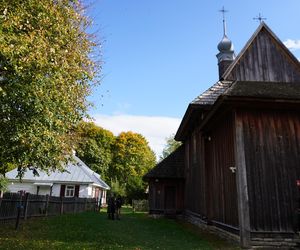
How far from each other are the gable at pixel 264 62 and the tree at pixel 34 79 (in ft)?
24.1

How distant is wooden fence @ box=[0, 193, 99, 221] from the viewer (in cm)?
1371

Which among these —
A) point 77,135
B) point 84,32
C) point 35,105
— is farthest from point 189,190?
point 35,105

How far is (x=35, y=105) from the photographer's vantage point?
8617 mm

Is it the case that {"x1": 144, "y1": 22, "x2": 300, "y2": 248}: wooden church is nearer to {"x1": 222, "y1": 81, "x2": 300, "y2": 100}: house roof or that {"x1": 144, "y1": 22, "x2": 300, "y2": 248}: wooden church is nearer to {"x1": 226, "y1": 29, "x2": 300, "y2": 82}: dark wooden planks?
{"x1": 222, "y1": 81, "x2": 300, "y2": 100}: house roof

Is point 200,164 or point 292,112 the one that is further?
point 200,164

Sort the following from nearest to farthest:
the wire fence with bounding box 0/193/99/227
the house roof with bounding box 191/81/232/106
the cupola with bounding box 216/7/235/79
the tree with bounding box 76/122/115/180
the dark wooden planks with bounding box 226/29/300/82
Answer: the wire fence with bounding box 0/193/99/227, the dark wooden planks with bounding box 226/29/300/82, the house roof with bounding box 191/81/232/106, the cupola with bounding box 216/7/235/79, the tree with bounding box 76/122/115/180

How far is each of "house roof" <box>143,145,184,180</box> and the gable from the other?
1090cm

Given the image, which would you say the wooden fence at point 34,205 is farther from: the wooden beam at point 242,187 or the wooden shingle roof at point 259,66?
the wooden shingle roof at point 259,66

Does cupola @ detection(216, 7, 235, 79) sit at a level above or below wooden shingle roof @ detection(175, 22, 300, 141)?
above

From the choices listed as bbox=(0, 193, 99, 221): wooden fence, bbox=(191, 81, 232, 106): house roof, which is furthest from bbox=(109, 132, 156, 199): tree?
bbox=(191, 81, 232, 106): house roof

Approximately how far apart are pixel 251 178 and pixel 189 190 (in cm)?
1073

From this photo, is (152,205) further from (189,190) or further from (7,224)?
(7,224)

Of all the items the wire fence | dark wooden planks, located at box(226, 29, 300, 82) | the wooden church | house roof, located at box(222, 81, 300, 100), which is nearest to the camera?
the wooden church

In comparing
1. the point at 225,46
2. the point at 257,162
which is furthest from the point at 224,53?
the point at 257,162
